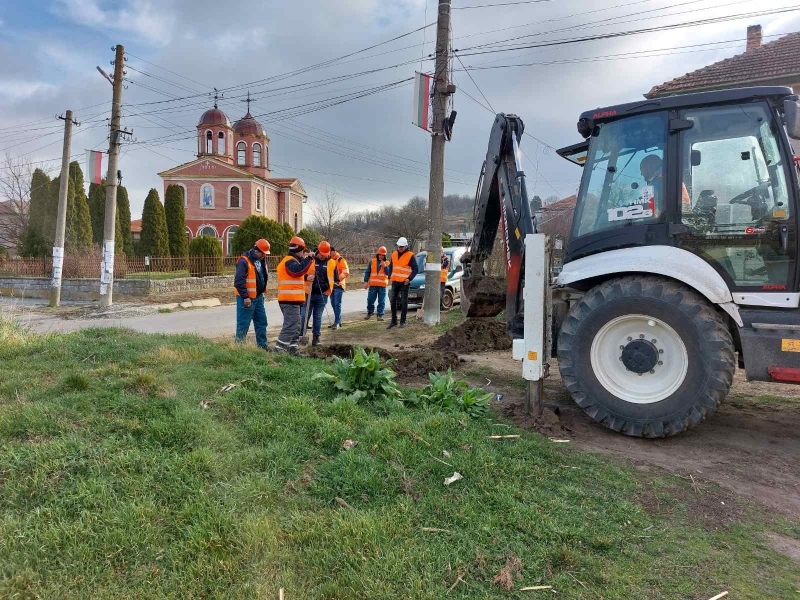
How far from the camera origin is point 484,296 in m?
6.81

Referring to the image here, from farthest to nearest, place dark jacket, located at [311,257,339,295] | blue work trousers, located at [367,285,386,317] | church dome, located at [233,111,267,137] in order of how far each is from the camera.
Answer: church dome, located at [233,111,267,137] → blue work trousers, located at [367,285,386,317] → dark jacket, located at [311,257,339,295]

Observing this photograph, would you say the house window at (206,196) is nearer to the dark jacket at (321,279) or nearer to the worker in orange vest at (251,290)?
the dark jacket at (321,279)

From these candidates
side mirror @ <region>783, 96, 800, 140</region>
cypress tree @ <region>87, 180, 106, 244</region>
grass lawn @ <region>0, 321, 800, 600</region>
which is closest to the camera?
grass lawn @ <region>0, 321, 800, 600</region>

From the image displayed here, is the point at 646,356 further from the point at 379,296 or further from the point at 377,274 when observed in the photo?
the point at 379,296

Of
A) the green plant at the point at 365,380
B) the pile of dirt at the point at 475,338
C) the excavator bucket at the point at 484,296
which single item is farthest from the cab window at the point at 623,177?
the pile of dirt at the point at 475,338

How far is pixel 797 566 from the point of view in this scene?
275 cm

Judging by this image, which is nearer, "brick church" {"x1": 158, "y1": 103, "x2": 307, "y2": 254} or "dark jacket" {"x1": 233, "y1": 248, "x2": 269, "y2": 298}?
"dark jacket" {"x1": 233, "y1": 248, "x2": 269, "y2": 298}

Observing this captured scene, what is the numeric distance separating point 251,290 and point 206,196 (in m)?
43.0

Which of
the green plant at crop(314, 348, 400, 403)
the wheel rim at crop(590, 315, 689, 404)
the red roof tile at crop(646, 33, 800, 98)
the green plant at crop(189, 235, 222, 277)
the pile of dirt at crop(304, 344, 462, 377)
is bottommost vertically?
the pile of dirt at crop(304, 344, 462, 377)

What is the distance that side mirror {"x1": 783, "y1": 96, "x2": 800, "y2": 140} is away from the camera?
396cm

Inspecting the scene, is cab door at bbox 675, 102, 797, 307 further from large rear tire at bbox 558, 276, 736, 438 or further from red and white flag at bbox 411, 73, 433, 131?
red and white flag at bbox 411, 73, 433, 131

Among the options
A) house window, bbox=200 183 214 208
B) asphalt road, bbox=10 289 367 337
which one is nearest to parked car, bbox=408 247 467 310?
asphalt road, bbox=10 289 367 337

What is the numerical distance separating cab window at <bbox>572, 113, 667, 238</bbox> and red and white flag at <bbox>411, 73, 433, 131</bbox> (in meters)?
7.05

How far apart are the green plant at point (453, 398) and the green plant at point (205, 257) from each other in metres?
19.3
